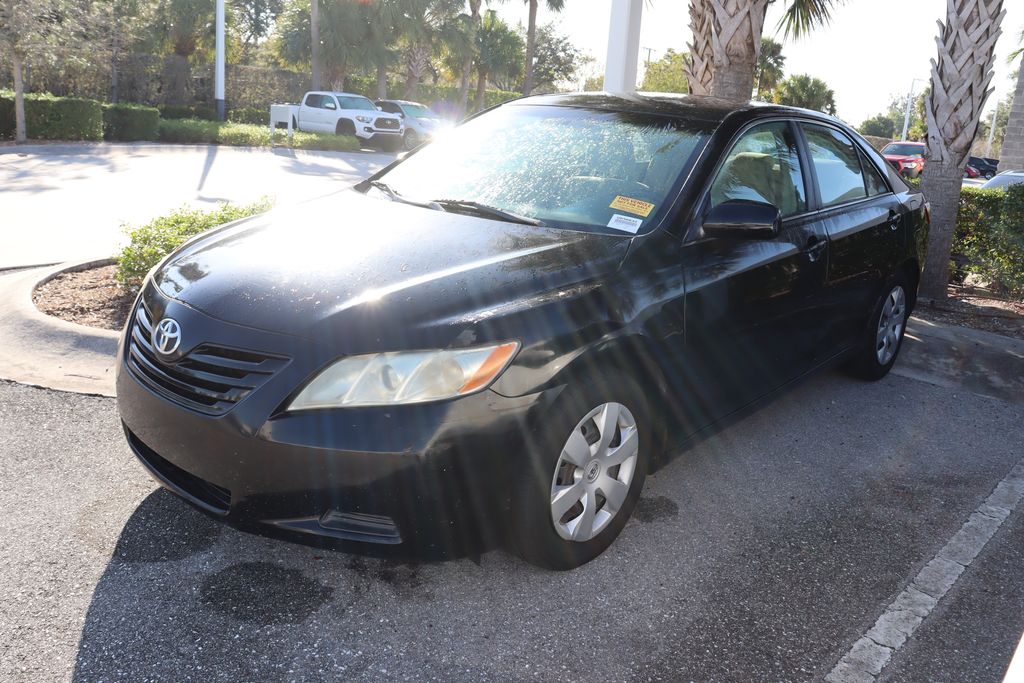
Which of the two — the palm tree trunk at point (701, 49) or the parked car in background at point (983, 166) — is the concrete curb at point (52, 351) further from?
the parked car in background at point (983, 166)

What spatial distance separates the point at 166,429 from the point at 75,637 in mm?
658

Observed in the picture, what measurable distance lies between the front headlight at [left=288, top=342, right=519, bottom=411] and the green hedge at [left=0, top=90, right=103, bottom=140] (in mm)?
20063

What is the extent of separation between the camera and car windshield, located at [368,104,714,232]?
141 inches

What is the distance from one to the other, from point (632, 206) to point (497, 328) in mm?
1080

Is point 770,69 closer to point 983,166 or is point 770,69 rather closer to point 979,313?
point 983,166

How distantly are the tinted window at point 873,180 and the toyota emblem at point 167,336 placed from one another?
3.81m

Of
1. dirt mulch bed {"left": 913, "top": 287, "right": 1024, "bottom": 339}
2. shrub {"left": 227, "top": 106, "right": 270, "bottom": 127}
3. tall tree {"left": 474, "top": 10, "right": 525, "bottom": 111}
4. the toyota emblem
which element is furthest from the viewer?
tall tree {"left": 474, "top": 10, "right": 525, "bottom": 111}

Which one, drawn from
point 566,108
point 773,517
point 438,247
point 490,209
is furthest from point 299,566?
point 566,108

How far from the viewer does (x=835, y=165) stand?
470 centimetres

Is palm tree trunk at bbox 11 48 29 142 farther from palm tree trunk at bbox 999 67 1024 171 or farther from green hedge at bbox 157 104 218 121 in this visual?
palm tree trunk at bbox 999 67 1024 171

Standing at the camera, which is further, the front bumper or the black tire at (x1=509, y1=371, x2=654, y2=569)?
the black tire at (x1=509, y1=371, x2=654, y2=569)

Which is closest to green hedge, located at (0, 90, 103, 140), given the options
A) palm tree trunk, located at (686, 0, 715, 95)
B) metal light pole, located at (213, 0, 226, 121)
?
metal light pole, located at (213, 0, 226, 121)

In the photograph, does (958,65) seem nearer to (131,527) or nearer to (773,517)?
(773,517)

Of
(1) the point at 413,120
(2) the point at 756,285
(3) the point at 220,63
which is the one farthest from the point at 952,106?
(3) the point at 220,63
